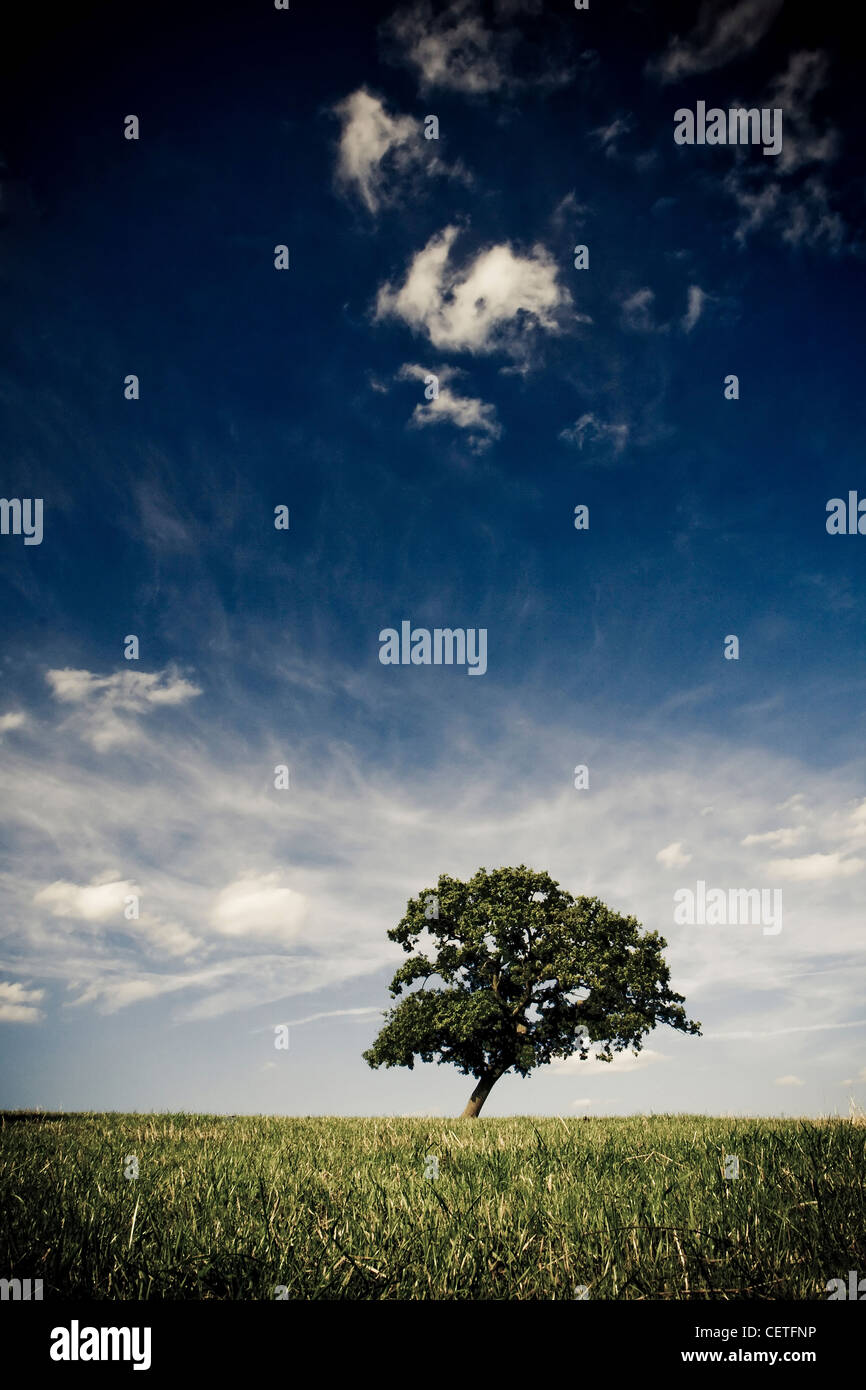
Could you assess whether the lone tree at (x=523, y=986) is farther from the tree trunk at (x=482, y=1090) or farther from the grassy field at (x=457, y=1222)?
the grassy field at (x=457, y=1222)

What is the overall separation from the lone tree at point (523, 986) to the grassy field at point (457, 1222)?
849 inches

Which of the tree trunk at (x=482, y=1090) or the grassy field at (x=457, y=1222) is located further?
the tree trunk at (x=482, y=1090)

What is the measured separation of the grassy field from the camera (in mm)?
3197

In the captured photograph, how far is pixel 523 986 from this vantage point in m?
28.1

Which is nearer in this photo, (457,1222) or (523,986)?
(457,1222)

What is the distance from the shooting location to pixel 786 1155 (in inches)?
228

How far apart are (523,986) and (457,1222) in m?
26.1

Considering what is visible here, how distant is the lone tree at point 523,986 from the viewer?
26969mm

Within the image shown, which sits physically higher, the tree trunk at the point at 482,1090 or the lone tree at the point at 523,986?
the lone tree at the point at 523,986

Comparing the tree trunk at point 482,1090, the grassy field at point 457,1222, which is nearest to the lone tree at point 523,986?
the tree trunk at point 482,1090

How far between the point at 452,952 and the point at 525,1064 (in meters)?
5.21

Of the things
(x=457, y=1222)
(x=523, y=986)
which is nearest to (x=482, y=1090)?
(x=523, y=986)

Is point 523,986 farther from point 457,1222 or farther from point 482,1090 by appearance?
point 457,1222
